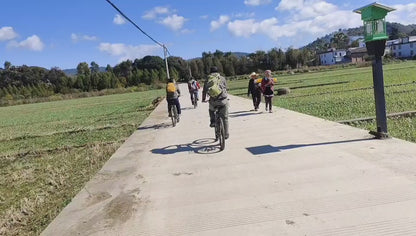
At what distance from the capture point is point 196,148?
8.61 meters

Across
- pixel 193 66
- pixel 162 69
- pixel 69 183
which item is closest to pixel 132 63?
pixel 162 69

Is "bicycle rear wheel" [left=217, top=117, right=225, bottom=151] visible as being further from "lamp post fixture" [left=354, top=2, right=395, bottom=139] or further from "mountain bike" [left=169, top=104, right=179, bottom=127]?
"mountain bike" [left=169, top=104, right=179, bottom=127]

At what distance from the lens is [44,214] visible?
573 cm

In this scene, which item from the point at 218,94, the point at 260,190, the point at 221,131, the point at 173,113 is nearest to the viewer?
the point at 260,190

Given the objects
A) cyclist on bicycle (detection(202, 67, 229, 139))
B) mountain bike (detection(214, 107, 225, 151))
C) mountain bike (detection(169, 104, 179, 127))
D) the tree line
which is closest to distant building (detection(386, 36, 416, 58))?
the tree line

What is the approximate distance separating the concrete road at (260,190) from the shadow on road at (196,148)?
0.05m

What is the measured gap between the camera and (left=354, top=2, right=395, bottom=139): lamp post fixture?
22.5 ft

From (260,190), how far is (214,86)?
3.50 m

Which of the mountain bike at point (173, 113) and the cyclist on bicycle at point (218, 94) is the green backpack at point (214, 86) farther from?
the mountain bike at point (173, 113)

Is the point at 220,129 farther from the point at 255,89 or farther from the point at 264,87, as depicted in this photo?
the point at 255,89

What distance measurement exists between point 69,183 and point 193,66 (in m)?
108

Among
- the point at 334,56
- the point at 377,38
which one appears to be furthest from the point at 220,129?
the point at 334,56

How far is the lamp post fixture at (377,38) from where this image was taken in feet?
22.5

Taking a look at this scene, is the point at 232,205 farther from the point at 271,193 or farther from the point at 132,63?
the point at 132,63
